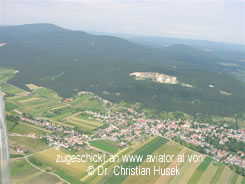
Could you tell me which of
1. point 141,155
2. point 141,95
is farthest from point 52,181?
point 141,95

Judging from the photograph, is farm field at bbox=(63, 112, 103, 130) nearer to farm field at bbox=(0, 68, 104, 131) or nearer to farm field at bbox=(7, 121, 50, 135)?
farm field at bbox=(0, 68, 104, 131)

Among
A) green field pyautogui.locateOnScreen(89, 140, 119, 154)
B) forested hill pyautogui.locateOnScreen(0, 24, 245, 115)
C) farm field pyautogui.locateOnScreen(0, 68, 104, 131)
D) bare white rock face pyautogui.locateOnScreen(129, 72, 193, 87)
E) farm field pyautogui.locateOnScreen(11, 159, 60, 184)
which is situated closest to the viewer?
farm field pyautogui.locateOnScreen(11, 159, 60, 184)

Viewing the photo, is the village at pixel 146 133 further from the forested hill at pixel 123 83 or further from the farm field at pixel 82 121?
the forested hill at pixel 123 83

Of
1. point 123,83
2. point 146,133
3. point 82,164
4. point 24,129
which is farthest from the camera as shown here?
point 123,83

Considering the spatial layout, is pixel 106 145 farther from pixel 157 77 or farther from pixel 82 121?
pixel 157 77

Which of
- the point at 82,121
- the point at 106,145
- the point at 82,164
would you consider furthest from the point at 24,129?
the point at 82,164

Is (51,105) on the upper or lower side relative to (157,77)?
lower

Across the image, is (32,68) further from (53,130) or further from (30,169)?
(30,169)

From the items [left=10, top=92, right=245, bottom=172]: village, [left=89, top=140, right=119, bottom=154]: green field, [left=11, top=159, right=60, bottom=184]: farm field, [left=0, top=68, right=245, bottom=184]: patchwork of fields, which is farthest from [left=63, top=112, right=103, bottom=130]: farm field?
[left=11, top=159, right=60, bottom=184]: farm field

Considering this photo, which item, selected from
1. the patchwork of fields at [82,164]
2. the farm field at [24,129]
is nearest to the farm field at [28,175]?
the patchwork of fields at [82,164]
